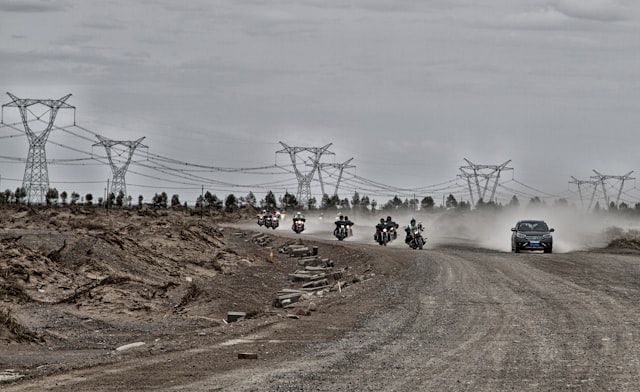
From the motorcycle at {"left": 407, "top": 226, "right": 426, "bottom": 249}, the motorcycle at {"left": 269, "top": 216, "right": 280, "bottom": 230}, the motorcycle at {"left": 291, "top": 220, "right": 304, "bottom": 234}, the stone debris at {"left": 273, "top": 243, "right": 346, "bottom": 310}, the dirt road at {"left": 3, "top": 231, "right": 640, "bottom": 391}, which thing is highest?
the motorcycle at {"left": 269, "top": 216, "right": 280, "bottom": 230}

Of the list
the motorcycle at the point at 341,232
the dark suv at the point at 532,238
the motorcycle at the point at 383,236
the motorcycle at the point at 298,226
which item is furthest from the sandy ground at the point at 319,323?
the motorcycle at the point at 298,226

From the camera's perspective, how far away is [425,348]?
20188 millimetres

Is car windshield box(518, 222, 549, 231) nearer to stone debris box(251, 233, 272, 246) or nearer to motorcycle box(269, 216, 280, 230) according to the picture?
stone debris box(251, 233, 272, 246)

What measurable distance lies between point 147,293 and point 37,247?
13.0 meters

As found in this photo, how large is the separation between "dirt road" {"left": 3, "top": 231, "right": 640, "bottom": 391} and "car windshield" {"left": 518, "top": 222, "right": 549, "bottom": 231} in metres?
24.4

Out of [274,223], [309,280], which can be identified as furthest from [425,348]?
[274,223]

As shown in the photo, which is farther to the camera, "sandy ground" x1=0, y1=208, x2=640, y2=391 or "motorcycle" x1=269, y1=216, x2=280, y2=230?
"motorcycle" x1=269, y1=216, x2=280, y2=230

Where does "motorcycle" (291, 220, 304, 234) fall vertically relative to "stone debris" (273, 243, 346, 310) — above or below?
above

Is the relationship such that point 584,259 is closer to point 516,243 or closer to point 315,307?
point 516,243

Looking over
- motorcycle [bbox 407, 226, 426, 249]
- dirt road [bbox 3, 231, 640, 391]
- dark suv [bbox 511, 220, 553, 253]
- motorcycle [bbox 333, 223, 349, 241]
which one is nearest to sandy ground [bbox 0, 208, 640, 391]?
dirt road [bbox 3, 231, 640, 391]

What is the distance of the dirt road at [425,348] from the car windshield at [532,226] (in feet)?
80.1

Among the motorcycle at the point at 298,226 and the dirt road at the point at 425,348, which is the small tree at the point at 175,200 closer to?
the motorcycle at the point at 298,226

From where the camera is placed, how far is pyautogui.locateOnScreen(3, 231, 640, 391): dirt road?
15.8 m

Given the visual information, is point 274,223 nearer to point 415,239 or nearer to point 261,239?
point 261,239
